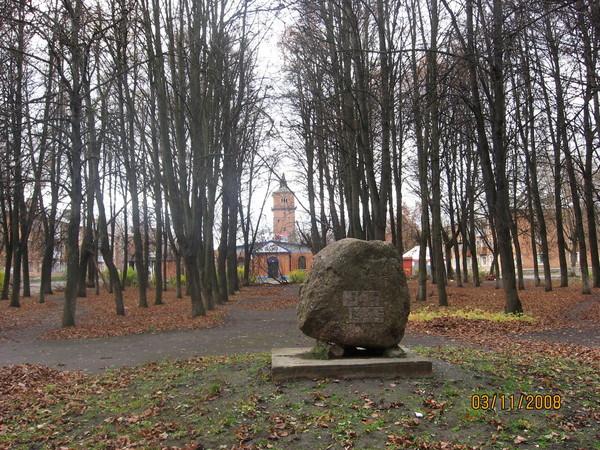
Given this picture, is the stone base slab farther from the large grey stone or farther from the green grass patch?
the green grass patch

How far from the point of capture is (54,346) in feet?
36.5

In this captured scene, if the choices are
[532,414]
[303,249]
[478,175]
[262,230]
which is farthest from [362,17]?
[303,249]

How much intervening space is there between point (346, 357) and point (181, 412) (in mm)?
2467

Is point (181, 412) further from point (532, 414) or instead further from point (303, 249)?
point (303, 249)

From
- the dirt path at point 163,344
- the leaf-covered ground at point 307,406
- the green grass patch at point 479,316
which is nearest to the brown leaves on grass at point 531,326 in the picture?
the green grass patch at point 479,316

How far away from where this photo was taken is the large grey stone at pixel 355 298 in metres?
→ 6.75

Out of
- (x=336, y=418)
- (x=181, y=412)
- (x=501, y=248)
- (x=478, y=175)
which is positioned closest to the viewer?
(x=336, y=418)

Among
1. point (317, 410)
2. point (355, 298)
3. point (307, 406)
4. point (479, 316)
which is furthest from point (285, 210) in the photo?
point (317, 410)

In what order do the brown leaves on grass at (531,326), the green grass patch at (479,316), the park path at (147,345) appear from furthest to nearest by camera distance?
the green grass patch at (479,316)
the park path at (147,345)
the brown leaves on grass at (531,326)

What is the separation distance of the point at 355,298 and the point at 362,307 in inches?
6.3
